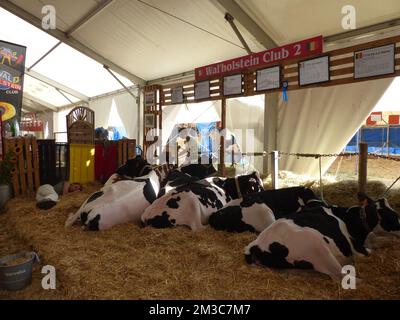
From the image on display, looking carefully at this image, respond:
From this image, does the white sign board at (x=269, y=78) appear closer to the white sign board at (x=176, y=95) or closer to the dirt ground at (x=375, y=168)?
the white sign board at (x=176, y=95)

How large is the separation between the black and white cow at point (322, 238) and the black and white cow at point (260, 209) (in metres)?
0.48

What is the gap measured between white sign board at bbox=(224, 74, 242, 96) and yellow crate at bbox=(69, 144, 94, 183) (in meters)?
2.84

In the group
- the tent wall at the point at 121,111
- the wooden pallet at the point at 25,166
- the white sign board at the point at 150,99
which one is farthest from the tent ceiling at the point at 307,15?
the tent wall at the point at 121,111

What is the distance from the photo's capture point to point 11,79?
22.4 ft

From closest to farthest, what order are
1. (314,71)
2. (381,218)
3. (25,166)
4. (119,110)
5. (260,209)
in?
(381,218)
(260,209)
(314,71)
(25,166)
(119,110)

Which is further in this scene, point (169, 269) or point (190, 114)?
point (190, 114)

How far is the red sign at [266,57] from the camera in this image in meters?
4.20

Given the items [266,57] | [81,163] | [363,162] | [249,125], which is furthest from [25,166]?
[363,162]

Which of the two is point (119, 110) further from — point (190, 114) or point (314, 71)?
point (314, 71)

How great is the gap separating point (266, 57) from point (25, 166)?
437 centimetres

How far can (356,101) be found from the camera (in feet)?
16.0

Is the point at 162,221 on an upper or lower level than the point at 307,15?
lower

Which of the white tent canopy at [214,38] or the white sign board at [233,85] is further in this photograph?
the white sign board at [233,85]

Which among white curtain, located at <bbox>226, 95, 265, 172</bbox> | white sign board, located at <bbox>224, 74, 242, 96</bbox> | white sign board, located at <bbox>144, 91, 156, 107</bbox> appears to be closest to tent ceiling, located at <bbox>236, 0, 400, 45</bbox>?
white sign board, located at <bbox>224, 74, 242, 96</bbox>
